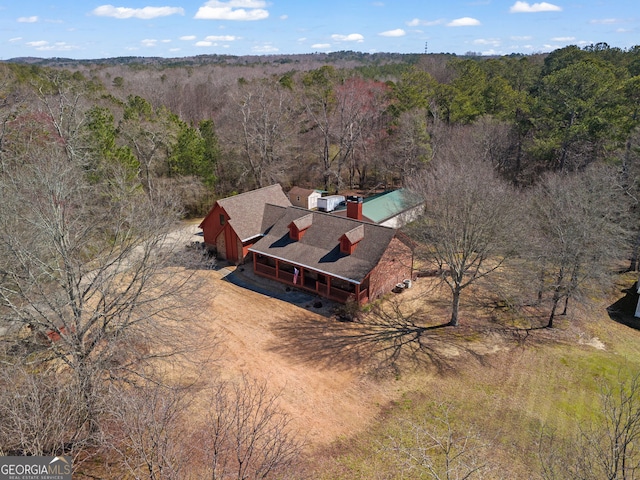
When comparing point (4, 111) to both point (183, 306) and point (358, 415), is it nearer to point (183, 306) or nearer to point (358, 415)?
point (183, 306)

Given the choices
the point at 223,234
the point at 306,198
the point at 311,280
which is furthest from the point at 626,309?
the point at 306,198

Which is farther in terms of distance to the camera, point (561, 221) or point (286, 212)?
point (286, 212)

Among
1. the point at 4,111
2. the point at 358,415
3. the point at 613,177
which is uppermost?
the point at 4,111

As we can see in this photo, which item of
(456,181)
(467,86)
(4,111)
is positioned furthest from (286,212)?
(467,86)

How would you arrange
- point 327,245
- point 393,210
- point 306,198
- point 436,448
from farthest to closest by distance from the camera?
1. point 306,198
2. point 393,210
3. point 327,245
4. point 436,448

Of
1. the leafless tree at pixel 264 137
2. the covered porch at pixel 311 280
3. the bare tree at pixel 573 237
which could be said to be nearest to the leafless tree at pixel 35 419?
the covered porch at pixel 311 280

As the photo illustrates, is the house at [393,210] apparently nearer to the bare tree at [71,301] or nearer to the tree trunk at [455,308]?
the tree trunk at [455,308]

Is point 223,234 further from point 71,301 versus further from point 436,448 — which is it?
point 436,448
